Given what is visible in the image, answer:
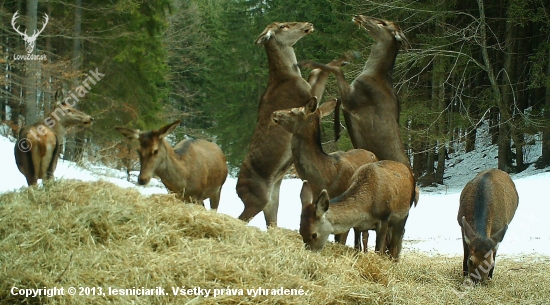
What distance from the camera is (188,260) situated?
562cm

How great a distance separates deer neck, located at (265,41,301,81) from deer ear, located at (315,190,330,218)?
358 centimetres

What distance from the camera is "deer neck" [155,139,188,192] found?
336 inches

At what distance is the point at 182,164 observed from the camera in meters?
8.93

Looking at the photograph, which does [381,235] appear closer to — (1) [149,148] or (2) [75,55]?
(1) [149,148]

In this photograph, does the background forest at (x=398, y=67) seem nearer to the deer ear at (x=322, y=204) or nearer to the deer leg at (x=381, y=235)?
the deer leg at (x=381, y=235)

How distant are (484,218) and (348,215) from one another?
185 centimetres

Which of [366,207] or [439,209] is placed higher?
[439,209]

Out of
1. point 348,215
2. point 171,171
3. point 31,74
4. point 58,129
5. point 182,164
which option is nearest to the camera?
point 348,215

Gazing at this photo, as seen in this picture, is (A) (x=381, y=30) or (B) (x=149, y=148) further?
(A) (x=381, y=30)

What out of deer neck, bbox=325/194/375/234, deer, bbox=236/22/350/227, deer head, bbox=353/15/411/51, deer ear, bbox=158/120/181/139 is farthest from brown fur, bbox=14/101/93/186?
deer head, bbox=353/15/411/51

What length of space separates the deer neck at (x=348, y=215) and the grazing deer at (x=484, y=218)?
48.0 inches

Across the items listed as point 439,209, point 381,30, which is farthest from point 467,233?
point 439,209

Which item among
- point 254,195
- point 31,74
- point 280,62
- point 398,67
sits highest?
point 398,67

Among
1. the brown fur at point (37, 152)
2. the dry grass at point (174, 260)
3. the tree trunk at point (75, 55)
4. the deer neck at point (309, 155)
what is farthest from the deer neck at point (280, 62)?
the tree trunk at point (75, 55)
